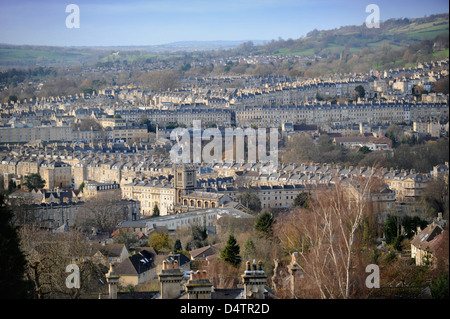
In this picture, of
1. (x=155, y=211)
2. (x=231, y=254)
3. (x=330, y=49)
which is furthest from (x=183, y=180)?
(x=330, y=49)

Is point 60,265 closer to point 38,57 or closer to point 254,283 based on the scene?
point 254,283

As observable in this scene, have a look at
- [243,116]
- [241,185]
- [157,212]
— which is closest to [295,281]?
[157,212]

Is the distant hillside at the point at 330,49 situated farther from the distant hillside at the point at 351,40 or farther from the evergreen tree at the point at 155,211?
the evergreen tree at the point at 155,211

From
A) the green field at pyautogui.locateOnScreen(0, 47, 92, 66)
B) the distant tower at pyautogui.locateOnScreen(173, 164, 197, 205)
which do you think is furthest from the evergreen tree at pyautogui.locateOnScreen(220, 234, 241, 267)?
the green field at pyautogui.locateOnScreen(0, 47, 92, 66)

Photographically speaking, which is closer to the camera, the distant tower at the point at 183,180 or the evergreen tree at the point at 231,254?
the evergreen tree at the point at 231,254

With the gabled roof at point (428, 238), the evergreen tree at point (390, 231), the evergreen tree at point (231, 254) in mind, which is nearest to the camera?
the evergreen tree at point (231, 254)

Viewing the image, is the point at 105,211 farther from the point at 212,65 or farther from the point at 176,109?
the point at 212,65

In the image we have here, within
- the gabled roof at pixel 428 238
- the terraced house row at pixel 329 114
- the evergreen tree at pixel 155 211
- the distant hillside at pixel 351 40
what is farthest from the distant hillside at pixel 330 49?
the gabled roof at pixel 428 238
